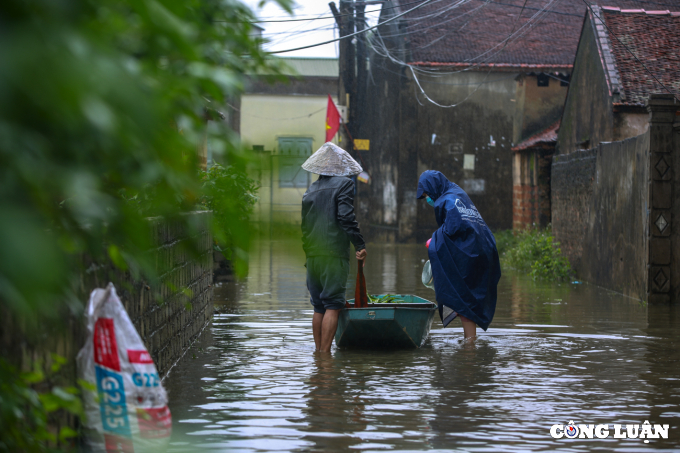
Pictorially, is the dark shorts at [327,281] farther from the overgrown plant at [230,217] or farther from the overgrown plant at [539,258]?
the overgrown plant at [539,258]

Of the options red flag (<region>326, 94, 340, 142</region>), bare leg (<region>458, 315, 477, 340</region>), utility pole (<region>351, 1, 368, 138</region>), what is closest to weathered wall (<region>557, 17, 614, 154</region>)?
bare leg (<region>458, 315, 477, 340</region>)

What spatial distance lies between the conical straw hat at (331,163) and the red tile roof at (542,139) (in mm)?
13387

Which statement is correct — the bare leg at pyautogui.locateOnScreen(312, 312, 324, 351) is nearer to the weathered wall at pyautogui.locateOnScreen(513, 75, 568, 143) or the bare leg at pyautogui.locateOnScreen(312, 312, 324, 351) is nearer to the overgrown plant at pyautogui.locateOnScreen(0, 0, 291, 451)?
the overgrown plant at pyautogui.locateOnScreen(0, 0, 291, 451)

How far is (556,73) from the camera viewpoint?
23.8 meters

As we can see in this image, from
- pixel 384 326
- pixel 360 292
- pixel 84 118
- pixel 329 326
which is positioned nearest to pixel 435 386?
pixel 384 326

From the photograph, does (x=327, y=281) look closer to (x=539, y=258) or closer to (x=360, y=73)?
(x=539, y=258)

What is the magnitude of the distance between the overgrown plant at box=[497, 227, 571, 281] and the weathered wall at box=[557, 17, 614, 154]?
2159mm

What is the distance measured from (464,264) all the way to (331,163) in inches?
68.9

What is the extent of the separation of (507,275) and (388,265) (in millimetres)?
3139

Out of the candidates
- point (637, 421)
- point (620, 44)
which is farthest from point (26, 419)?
point (620, 44)

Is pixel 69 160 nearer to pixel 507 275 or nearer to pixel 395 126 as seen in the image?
pixel 507 275

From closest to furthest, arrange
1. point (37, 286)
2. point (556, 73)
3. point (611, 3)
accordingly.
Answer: point (37, 286), point (556, 73), point (611, 3)

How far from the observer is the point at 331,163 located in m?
7.68

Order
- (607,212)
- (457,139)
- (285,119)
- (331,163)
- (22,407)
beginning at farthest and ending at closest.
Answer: (457,139) < (285,119) < (607,212) < (331,163) < (22,407)
